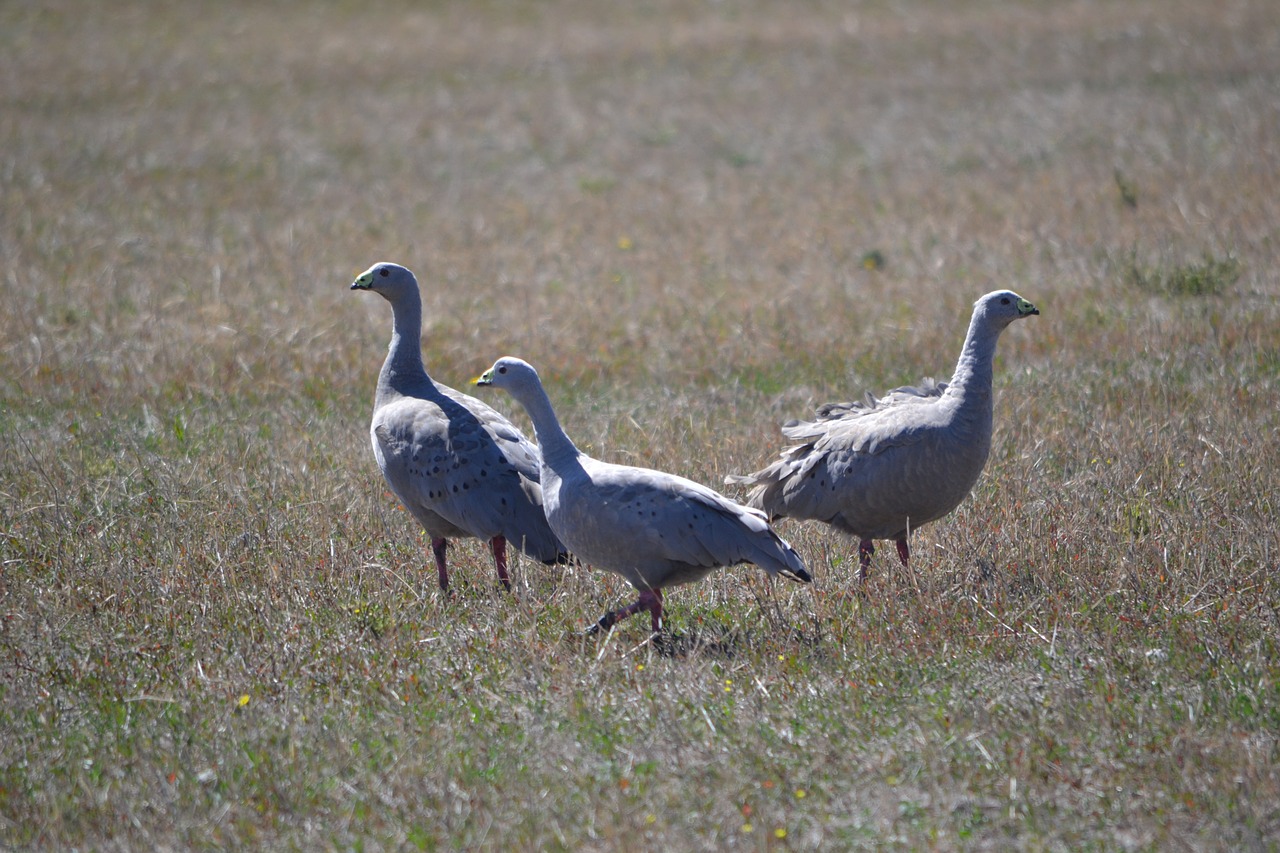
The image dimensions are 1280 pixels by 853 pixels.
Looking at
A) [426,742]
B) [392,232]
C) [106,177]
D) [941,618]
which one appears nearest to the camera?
[426,742]

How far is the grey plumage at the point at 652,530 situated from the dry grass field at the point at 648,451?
1.08 ft

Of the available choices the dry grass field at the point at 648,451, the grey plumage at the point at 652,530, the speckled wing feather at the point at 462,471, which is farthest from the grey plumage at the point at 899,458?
the speckled wing feather at the point at 462,471

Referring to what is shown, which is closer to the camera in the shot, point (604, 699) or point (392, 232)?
point (604, 699)

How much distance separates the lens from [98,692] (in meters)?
5.80

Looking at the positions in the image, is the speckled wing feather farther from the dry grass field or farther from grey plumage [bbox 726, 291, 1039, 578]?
grey plumage [bbox 726, 291, 1039, 578]

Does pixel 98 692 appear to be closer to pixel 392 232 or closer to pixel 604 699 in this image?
pixel 604 699

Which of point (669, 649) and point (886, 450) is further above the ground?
point (886, 450)

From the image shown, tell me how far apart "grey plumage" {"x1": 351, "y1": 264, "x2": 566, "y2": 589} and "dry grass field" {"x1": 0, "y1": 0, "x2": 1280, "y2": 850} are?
0.86ft

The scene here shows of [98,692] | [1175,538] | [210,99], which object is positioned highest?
[210,99]

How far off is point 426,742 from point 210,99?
69.3ft

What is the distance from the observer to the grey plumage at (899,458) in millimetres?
7047

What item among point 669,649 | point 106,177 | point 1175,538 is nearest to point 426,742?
point 669,649

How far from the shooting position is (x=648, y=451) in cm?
902

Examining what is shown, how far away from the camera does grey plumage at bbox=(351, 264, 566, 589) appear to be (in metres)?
7.09
